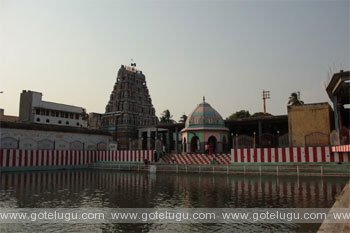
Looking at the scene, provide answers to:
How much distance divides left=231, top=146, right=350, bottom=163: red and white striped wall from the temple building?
8960 mm

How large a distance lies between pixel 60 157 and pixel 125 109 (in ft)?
112

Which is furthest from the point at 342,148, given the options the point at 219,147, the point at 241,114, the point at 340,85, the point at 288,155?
the point at 241,114

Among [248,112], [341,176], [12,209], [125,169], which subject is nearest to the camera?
[12,209]

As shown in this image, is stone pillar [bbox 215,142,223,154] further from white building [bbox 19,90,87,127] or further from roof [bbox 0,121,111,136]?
white building [bbox 19,90,87,127]

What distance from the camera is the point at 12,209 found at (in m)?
13.1

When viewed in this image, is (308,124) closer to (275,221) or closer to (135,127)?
(275,221)

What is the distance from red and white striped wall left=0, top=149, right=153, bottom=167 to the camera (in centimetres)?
3793

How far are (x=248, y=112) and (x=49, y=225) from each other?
228 feet

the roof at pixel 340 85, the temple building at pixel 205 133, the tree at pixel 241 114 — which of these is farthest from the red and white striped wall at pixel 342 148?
the tree at pixel 241 114

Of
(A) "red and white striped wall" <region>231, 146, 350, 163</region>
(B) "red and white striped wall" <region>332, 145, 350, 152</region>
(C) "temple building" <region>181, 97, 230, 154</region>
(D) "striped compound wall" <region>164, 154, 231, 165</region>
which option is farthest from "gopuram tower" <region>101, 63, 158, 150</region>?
(B) "red and white striped wall" <region>332, 145, 350, 152</region>

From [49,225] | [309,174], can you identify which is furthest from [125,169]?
[49,225]

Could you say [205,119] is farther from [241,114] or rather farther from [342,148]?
[241,114]

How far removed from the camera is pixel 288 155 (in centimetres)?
3147

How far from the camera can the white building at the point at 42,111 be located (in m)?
58.2
